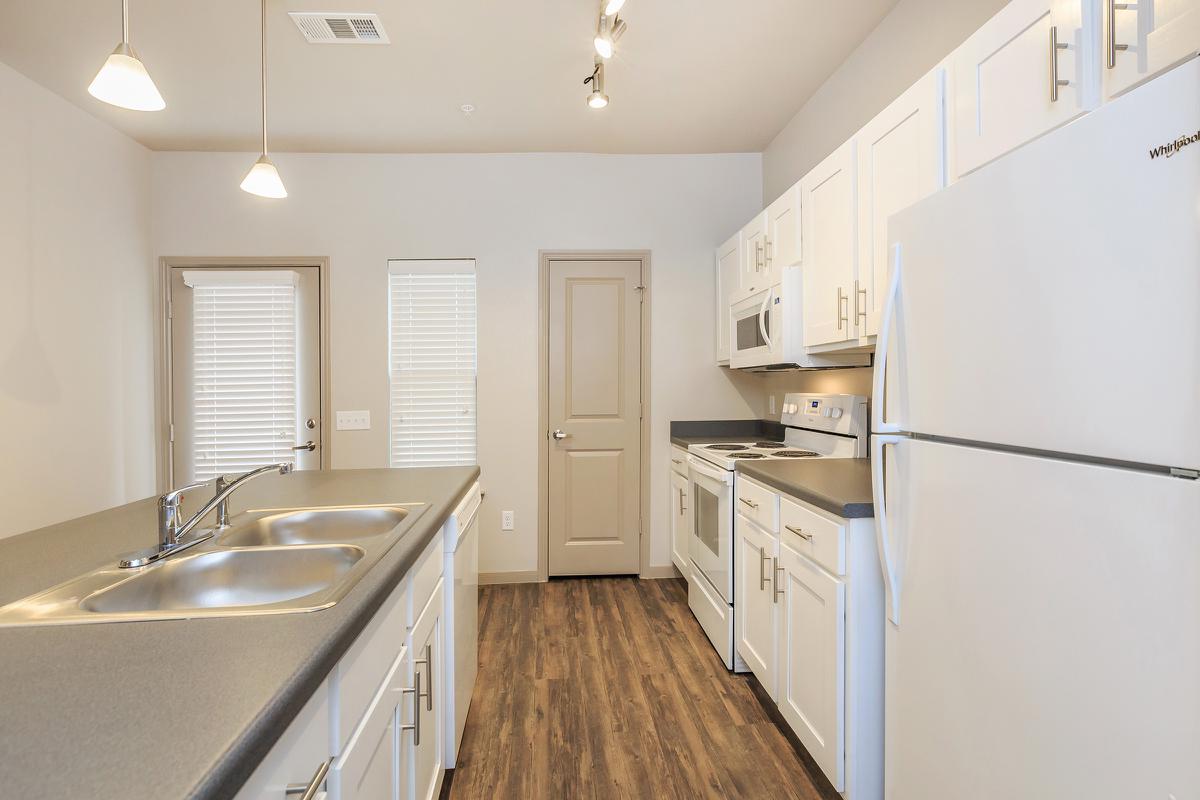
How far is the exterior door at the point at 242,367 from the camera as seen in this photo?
370cm

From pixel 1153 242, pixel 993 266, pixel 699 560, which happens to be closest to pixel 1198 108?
pixel 1153 242

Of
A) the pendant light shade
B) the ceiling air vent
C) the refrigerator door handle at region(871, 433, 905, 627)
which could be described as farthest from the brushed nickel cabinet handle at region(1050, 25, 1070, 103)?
the ceiling air vent

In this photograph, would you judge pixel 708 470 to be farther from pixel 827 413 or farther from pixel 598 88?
pixel 598 88

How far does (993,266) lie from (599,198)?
9.86ft

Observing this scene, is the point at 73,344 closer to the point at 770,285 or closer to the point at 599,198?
the point at 599,198

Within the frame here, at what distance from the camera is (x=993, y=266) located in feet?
3.56

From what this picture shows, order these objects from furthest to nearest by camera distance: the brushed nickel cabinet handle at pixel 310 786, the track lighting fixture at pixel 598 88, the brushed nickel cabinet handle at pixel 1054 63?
1. the track lighting fixture at pixel 598 88
2. the brushed nickel cabinet handle at pixel 1054 63
3. the brushed nickel cabinet handle at pixel 310 786

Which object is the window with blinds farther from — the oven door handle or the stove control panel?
the stove control panel

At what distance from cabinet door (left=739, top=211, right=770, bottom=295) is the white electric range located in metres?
0.66

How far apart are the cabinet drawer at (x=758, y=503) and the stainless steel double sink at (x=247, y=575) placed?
1.22 meters

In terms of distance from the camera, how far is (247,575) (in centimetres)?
129

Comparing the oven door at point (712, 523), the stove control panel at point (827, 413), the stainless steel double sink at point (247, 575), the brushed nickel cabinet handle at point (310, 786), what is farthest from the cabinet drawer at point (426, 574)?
the stove control panel at point (827, 413)

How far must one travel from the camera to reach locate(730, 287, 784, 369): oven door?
8.84 ft

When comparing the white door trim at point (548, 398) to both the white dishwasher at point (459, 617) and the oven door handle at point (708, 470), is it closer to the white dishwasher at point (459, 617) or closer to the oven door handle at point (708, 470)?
the oven door handle at point (708, 470)
